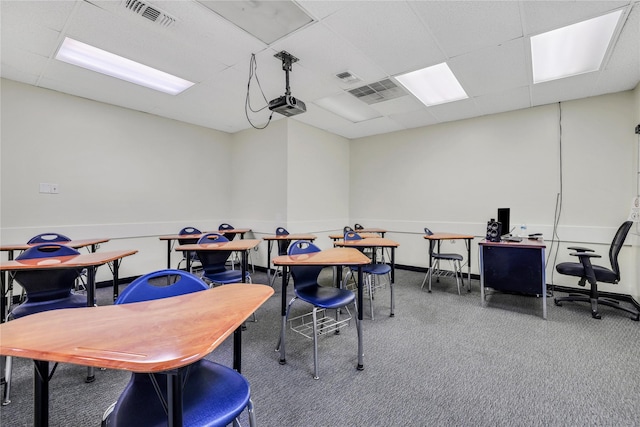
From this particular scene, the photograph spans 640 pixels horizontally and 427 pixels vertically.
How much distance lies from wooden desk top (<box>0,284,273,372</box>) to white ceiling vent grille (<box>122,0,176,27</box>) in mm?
2406

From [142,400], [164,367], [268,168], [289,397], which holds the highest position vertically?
[268,168]

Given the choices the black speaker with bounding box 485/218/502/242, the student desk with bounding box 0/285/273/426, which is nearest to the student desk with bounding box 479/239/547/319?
the black speaker with bounding box 485/218/502/242

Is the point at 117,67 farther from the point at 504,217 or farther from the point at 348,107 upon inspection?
the point at 504,217

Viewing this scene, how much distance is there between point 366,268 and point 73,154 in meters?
4.45

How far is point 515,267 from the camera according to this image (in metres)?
3.34

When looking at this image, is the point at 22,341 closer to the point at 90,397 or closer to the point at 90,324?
the point at 90,324

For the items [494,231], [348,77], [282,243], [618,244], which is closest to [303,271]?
[282,243]

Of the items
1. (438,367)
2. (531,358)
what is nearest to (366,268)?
(438,367)

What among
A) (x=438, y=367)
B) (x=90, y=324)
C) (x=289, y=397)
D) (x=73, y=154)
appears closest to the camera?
(x=90, y=324)

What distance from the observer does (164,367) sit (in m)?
0.74

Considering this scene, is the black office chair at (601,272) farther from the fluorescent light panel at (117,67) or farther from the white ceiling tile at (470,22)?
the fluorescent light panel at (117,67)

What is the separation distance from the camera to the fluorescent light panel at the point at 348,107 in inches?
168

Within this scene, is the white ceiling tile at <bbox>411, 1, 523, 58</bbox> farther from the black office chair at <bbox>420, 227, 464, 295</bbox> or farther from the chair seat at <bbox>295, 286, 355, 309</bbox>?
the black office chair at <bbox>420, 227, 464, 295</bbox>

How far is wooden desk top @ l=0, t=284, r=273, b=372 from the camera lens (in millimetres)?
783
